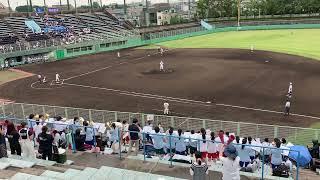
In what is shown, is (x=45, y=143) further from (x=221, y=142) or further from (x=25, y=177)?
(x=221, y=142)

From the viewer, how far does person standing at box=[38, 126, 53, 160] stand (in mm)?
13859

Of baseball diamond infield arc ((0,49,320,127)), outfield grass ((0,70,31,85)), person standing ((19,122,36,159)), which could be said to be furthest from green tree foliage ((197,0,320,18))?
person standing ((19,122,36,159))

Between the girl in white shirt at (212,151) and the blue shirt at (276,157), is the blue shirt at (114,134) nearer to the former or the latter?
the girl in white shirt at (212,151)

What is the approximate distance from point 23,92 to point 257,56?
34241 millimetres

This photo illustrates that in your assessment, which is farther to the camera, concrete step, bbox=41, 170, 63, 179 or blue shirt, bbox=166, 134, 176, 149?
blue shirt, bbox=166, 134, 176, 149

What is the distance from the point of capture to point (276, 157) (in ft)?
44.8

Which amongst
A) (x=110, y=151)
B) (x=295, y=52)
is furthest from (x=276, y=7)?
(x=110, y=151)

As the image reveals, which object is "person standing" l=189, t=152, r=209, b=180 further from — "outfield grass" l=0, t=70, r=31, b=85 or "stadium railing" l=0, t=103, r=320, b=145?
"outfield grass" l=0, t=70, r=31, b=85

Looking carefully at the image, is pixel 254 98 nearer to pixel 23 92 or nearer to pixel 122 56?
pixel 23 92

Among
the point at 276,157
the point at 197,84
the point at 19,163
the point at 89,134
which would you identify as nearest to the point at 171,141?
the point at 89,134

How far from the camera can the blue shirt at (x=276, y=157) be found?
44.5 ft

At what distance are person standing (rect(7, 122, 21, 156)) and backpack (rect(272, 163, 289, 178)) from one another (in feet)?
33.2

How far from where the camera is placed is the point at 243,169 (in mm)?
13500

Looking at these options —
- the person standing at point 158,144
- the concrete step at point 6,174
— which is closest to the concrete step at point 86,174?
the concrete step at point 6,174
